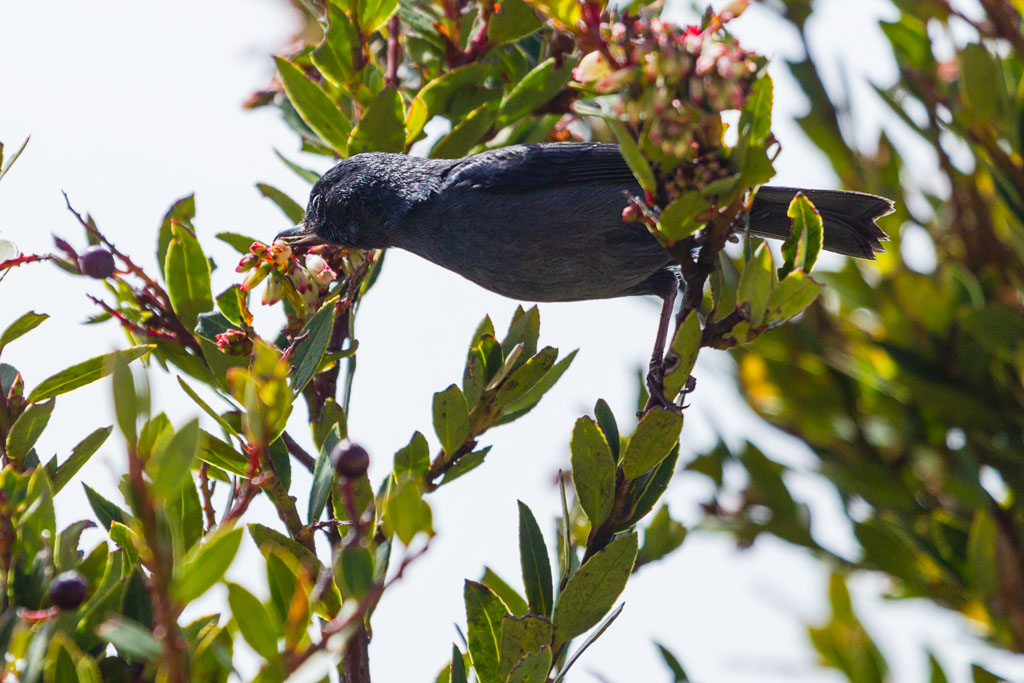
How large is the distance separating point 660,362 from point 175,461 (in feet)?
6.45

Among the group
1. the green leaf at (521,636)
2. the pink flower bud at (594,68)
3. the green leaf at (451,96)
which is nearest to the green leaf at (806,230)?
the pink flower bud at (594,68)

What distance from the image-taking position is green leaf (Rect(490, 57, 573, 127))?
2.96m

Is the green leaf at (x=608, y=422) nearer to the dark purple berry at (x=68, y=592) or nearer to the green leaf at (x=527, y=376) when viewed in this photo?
the green leaf at (x=527, y=376)

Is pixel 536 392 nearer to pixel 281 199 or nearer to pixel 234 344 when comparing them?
pixel 234 344

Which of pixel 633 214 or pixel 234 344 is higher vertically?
pixel 633 214

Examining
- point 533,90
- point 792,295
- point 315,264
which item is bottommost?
point 315,264

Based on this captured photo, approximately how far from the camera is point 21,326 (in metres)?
2.38

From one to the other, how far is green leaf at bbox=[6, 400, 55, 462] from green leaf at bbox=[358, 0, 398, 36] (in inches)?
54.6

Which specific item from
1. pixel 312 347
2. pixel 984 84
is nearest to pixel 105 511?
pixel 312 347

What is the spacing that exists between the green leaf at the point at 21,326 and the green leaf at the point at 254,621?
1.26 meters

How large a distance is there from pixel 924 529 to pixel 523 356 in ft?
6.40

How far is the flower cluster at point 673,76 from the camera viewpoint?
177 centimetres

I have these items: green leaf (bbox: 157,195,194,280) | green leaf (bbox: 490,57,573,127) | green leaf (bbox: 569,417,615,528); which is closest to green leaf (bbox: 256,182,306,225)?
green leaf (bbox: 157,195,194,280)

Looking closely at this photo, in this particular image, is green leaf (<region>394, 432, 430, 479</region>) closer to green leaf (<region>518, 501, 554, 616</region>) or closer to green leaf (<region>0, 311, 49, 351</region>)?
green leaf (<region>518, 501, 554, 616</region>)
